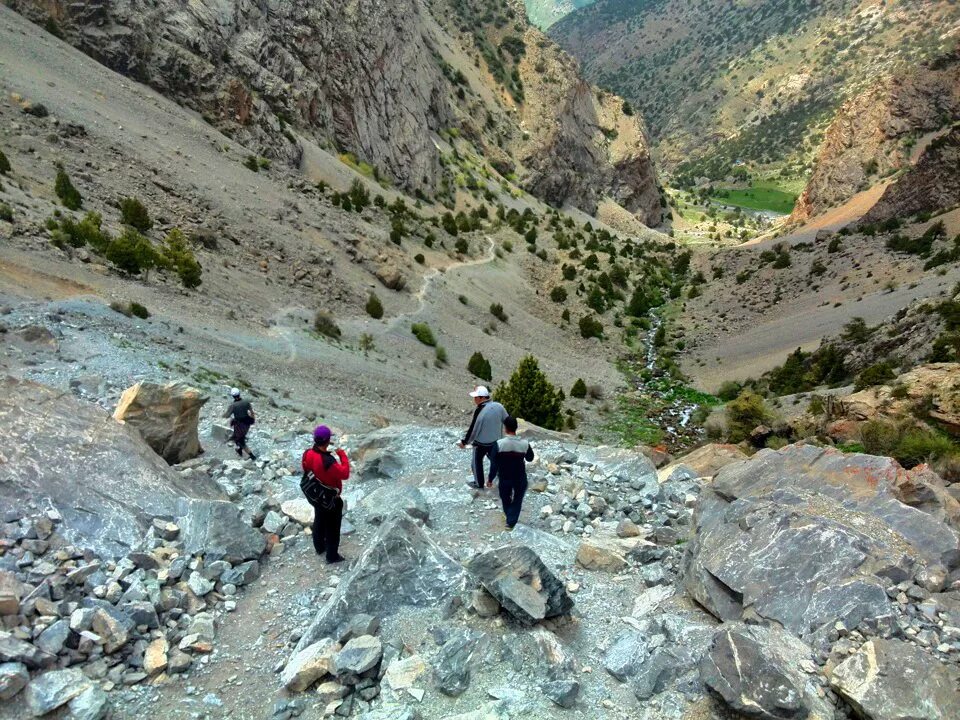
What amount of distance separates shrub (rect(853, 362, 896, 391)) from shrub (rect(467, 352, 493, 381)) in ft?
47.3

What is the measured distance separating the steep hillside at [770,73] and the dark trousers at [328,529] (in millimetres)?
138004

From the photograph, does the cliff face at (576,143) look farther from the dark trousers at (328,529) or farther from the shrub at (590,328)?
the dark trousers at (328,529)

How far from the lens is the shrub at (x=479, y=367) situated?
2872 cm

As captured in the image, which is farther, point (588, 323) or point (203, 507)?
point (588, 323)

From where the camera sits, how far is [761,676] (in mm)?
5258

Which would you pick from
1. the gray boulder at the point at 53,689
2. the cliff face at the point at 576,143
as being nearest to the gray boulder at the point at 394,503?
the gray boulder at the point at 53,689

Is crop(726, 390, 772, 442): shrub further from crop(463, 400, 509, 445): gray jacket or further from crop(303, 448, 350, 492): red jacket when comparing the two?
crop(303, 448, 350, 492): red jacket

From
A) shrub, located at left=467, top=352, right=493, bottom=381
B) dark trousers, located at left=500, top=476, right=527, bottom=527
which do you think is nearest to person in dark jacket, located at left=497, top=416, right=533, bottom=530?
dark trousers, located at left=500, top=476, right=527, bottom=527

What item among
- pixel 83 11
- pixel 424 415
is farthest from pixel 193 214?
pixel 83 11

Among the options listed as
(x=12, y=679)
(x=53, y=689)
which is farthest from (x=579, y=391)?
(x=12, y=679)

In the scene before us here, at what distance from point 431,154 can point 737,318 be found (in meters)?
30.9

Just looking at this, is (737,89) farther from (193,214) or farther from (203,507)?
(203,507)

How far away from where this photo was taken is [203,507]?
8.10 m

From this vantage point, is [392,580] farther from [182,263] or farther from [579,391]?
[579,391]
